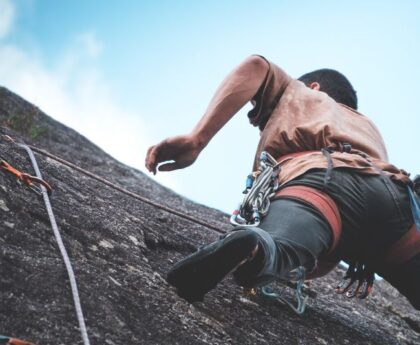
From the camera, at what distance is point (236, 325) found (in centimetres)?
267

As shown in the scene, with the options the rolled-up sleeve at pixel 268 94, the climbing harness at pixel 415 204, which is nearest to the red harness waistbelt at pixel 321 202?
the climbing harness at pixel 415 204

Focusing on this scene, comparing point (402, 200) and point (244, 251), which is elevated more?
point (402, 200)

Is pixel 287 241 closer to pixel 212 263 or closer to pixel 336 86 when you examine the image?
pixel 212 263

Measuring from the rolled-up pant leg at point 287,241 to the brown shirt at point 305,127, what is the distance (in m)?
0.35

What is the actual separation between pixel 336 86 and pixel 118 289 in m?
2.17

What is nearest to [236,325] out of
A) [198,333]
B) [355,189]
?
[198,333]

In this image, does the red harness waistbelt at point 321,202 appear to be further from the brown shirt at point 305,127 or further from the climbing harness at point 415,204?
Result: the climbing harness at point 415,204

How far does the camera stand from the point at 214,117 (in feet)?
9.62

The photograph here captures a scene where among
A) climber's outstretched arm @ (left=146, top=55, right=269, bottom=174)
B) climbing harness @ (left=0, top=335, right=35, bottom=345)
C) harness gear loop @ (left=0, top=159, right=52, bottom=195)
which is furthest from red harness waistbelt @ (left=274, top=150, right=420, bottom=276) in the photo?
climbing harness @ (left=0, top=335, right=35, bottom=345)

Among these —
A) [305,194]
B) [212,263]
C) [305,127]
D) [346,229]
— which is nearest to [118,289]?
[212,263]

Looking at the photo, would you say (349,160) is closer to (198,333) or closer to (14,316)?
(198,333)

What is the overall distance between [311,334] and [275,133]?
1.18 meters

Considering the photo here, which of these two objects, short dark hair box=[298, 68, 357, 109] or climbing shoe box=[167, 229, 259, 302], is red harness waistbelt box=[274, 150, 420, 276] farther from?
short dark hair box=[298, 68, 357, 109]

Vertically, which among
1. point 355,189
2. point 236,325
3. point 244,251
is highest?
point 355,189
